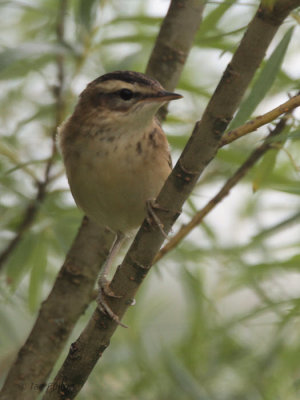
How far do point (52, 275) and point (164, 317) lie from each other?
0.74 m

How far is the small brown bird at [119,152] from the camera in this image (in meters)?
2.31

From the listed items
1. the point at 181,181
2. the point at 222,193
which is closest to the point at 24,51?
the point at 222,193

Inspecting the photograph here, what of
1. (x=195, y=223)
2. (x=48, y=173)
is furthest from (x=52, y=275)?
(x=195, y=223)

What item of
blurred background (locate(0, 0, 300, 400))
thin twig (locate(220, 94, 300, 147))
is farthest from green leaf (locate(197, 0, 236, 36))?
thin twig (locate(220, 94, 300, 147))

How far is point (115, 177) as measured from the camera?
2314 millimetres

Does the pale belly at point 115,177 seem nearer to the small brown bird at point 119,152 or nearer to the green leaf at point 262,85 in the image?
the small brown bird at point 119,152

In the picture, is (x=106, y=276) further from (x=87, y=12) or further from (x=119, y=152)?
(x=87, y=12)

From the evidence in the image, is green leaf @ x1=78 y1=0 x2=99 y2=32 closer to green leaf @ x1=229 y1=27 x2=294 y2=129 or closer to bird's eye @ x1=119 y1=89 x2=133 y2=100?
bird's eye @ x1=119 y1=89 x2=133 y2=100

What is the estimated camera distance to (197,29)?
2518 millimetres

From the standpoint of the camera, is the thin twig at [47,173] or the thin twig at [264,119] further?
the thin twig at [47,173]

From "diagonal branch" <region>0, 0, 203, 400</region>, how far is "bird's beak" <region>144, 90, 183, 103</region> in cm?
30

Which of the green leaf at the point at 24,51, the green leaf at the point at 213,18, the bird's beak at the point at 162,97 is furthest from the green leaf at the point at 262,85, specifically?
the green leaf at the point at 24,51

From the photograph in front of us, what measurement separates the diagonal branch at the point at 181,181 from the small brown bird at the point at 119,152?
0.51 meters

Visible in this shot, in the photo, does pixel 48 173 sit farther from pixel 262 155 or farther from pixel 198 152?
pixel 198 152
